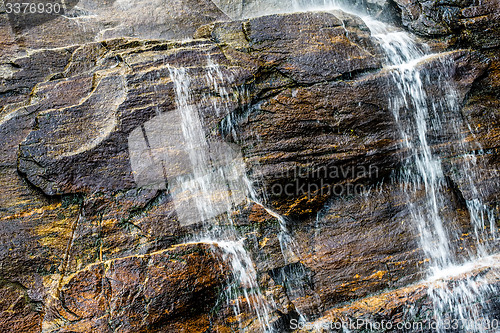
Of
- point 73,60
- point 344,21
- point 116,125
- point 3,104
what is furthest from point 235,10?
point 3,104

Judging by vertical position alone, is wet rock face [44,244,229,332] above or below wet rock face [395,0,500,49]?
below

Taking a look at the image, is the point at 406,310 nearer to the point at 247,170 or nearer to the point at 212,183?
the point at 247,170

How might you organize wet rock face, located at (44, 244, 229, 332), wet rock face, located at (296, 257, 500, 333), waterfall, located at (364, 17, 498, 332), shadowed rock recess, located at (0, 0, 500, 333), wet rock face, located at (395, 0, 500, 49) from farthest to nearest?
wet rock face, located at (395, 0, 500, 49)
waterfall, located at (364, 17, 498, 332)
wet rock face, located at (296, 257, 500, 333)
shadowed rock recess, located at (0, 0, 500, 333)
wet rock face, located at (44, 244, 229, 332)

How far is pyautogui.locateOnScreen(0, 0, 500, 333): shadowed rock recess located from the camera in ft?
17.9

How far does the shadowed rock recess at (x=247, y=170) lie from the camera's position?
5.46 meters

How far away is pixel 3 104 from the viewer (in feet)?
20.6

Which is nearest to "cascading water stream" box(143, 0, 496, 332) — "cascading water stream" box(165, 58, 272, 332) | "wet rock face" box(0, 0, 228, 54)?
"cascading water stream" box(165, 58, 272, 332)

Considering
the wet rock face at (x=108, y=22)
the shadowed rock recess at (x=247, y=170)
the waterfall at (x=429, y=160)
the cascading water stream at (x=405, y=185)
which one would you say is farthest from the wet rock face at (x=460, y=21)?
the wet rock face at (x=108, y=22)

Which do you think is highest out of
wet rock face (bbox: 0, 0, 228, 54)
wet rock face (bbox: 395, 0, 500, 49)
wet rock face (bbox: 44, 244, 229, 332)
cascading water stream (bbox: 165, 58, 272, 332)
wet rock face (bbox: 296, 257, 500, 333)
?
wet rock face (bbox: 0, 0, 228, 54)

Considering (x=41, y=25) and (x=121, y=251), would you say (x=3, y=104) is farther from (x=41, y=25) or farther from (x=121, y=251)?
(x=121, y=251)

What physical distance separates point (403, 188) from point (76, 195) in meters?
5.81

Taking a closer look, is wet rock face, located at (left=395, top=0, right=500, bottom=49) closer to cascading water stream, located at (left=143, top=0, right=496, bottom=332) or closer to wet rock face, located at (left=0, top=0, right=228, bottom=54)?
cascading water stream, located at (left=143, top=0, right=496, bottom=332)

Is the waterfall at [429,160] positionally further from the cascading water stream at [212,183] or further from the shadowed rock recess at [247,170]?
the cascading water stream at [212,183]

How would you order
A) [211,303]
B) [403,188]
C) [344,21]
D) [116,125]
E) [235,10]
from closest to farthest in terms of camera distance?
[211,303] → [116,125] → [403,188] → [344,21] → [235,10]
